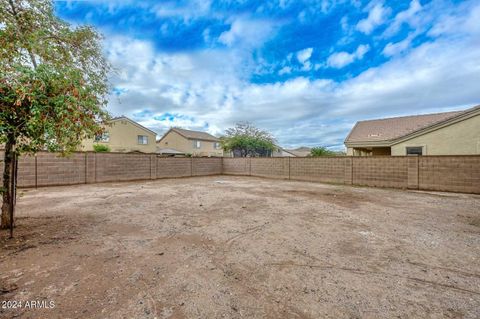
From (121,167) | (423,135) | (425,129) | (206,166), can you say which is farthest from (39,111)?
(423,135)

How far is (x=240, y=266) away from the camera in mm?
2559

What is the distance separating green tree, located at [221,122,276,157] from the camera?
2572 cm

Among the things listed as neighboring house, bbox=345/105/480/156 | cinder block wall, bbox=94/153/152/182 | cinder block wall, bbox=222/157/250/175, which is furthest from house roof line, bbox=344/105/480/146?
cinder block wall, bbox=94/153/152/182

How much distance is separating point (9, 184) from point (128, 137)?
21502mm

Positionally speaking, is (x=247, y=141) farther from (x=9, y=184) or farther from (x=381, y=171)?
(x=9, y=184)

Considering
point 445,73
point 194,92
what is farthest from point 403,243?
point 194,92

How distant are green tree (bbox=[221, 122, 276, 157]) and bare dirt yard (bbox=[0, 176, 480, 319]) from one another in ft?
69.2

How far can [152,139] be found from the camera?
2558cm

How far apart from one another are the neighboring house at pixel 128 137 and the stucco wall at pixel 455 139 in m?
24.5

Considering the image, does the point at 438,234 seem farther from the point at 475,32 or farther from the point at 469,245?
the point at 475,32

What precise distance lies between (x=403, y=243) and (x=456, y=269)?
81cm

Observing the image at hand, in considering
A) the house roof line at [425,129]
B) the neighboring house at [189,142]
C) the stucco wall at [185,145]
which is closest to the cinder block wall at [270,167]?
the house roof line at [425,129]

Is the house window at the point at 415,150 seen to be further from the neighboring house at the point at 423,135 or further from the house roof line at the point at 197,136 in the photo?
the house roof line at the point at 197,136

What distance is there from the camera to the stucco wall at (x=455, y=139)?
370 inches
